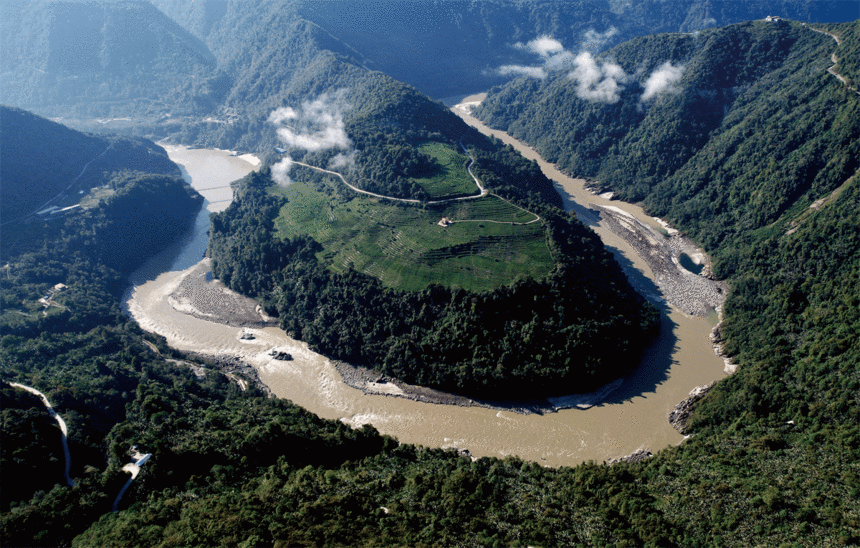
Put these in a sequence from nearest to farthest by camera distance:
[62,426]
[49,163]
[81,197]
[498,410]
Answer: [62,426] → [498,410] → [81,197] → [49,163]

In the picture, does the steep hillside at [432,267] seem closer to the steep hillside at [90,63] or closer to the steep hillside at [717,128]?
the steep hillside at [717,128]

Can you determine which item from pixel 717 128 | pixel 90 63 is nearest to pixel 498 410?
pixel 717 128

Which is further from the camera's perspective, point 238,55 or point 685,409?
point 238,55

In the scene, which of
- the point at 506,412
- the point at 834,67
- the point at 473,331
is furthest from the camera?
the point at 834,67

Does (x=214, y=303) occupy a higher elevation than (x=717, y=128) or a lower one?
lower

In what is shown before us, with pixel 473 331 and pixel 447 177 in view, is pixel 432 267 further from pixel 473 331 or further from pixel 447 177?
pixel 447 177

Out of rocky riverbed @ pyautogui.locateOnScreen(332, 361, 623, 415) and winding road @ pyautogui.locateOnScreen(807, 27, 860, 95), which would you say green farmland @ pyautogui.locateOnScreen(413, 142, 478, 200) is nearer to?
rocky riverbed @ pyautogui.locateOnScreen(332, 361, 623, 415)

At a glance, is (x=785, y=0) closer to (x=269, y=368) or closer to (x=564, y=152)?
(x=564, y=152)
